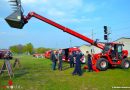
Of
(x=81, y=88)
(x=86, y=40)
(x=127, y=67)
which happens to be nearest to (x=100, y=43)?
(x=86, y=40)

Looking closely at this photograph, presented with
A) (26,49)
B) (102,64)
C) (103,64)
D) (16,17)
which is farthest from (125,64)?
(26,49)

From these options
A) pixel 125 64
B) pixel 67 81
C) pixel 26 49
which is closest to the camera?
pixel 67 81

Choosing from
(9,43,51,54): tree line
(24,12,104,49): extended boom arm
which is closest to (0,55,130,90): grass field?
(24,12,104,49): extended boom arm

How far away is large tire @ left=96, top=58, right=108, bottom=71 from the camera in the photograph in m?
27.3

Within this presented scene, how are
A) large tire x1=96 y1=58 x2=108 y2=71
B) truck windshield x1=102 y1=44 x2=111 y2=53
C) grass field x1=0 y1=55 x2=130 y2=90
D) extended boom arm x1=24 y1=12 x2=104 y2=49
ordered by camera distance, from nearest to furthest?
grass field x1=0 y1=55 x2=130 y2=90 → extended boom arm x1=24 y1=12 x2=104 y2=49 → large tire x1=96 y1=58 x2=108 y2=71 → truck windshield x1=102 y1=44 x2=111 y2=53

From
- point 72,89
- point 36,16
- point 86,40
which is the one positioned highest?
point 36,16

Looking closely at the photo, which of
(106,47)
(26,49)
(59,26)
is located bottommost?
(106,47)

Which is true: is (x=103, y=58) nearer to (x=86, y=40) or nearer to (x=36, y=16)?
(x=86, y=40)

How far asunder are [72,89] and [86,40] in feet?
48.9

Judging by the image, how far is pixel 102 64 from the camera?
27594 mm

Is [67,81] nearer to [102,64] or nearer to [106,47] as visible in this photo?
[102,64]

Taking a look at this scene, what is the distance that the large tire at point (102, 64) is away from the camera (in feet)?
89.6

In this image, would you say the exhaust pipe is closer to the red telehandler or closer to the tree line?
the red telehandler

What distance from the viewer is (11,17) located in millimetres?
23438
